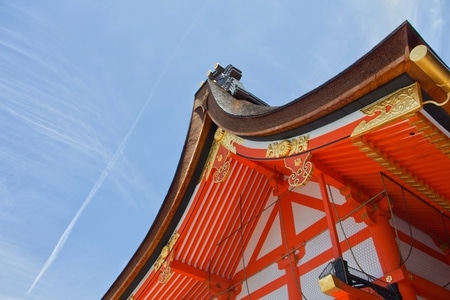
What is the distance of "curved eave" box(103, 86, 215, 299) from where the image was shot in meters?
6.23

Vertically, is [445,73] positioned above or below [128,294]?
below

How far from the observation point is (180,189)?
21.1 feet

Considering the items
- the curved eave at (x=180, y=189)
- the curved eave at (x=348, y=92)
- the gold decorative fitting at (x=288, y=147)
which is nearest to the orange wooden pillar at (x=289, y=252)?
the curved eave at (x=180, y=189)

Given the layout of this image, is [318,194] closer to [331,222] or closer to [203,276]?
[331,222]

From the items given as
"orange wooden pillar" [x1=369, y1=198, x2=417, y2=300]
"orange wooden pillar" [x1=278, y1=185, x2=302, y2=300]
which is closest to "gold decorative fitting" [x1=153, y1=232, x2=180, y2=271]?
"orange wooden pillar" [x1=278, y1=185, x2=302, y2=300]

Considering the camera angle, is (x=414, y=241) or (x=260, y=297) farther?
(x=260, y=297)

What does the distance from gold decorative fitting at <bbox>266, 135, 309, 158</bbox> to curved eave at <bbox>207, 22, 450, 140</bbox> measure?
0.39 feet

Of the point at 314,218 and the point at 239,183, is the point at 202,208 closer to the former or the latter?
the point at 239,183

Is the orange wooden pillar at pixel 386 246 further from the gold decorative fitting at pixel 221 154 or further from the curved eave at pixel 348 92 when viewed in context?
the gold decorative fitting at pixel 221 154

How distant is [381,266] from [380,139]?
1.71m

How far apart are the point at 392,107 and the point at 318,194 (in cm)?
288

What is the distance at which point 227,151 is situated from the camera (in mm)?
5848

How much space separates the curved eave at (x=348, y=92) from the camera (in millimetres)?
3213

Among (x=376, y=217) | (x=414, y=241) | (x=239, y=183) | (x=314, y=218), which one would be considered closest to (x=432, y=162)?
(x=376, y=217)
